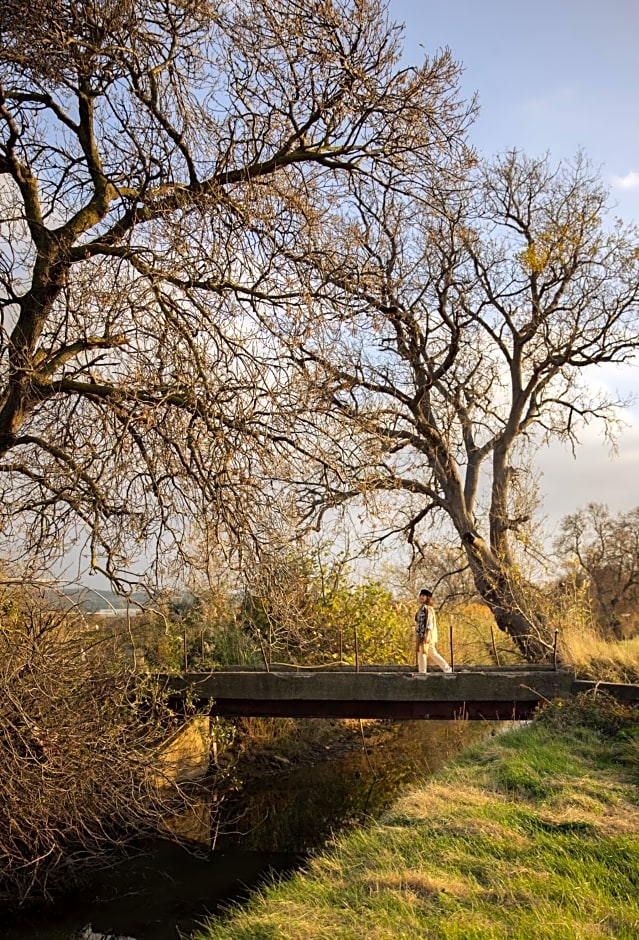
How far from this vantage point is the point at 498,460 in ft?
58.5

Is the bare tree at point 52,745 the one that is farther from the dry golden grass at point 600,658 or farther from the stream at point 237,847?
the dry golden grass at point 600,658

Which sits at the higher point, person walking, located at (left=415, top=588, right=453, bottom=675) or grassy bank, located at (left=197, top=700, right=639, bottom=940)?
person walking, located at (left=415, top=588, right=453, bottom=675)

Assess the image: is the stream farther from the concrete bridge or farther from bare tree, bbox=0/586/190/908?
the concrete bridge

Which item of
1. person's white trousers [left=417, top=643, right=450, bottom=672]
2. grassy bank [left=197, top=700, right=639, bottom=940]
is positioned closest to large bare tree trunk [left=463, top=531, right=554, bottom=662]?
person's white trousers [left=417, top=643, right=450, bottom=672]

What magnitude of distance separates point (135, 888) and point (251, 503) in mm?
5638

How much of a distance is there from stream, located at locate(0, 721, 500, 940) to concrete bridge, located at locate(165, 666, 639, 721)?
1158 mm

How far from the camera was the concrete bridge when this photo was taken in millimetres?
11633

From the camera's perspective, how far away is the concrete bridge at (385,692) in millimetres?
11633

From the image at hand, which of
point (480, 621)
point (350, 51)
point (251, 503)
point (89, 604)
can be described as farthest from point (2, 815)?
point (480, 621)

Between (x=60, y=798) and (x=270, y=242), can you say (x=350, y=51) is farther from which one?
(x=60, y=798)

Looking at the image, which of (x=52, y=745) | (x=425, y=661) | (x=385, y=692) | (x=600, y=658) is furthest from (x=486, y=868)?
(x=600, y=658)

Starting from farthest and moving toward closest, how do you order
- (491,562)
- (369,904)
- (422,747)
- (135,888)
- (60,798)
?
(491,562) → (422,747) → (135,888) → (60,798) → (369,904)

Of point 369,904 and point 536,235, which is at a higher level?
point 536,235

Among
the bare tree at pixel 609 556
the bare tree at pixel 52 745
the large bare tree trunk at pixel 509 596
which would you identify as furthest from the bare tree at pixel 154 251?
the bare tree at pixel 609 556
